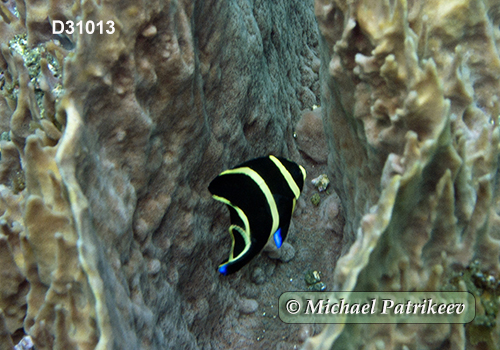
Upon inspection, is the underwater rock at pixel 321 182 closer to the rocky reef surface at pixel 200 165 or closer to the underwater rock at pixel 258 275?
the rocky reef surface at pixel 200 165

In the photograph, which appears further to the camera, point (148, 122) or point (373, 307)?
point (148, 122)

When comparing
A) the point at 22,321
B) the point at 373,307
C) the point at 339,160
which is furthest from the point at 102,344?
the point at 339,160

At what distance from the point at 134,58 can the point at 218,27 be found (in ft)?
2.82

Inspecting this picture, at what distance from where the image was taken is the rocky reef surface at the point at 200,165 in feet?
4.58

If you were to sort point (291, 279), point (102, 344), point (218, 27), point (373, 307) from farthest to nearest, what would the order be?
point (291, 279) < point (218, 27) < point (373, 307) < point (102, 344)

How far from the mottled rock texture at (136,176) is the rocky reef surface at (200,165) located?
10mm

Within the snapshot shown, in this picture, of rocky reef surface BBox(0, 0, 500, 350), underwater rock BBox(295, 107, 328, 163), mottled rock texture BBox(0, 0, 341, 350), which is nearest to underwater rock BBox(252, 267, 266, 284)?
mottled rock texture BBox(0, 0, 341, 350)

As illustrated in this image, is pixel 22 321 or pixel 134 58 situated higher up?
pixel 134 58

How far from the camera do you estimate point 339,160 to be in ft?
8.23

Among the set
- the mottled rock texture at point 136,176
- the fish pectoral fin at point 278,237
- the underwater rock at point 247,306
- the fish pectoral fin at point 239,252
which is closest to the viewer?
the mottled rock texture at point 136,176

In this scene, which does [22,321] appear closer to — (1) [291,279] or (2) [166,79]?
(2) [166,79]

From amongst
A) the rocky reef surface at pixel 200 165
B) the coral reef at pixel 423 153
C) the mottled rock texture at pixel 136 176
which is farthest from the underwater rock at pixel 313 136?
the coral reef at pixel 423 153

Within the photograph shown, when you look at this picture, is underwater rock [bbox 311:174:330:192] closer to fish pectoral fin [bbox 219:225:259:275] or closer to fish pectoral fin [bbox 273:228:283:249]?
fish pectoral fin [bbox 273:228:283:249]

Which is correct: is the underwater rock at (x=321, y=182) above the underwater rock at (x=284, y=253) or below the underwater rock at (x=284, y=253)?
above
